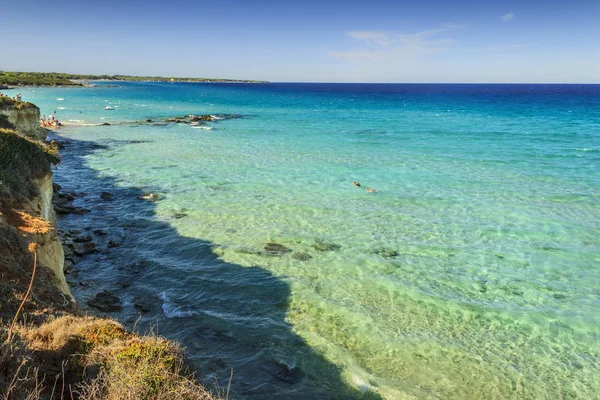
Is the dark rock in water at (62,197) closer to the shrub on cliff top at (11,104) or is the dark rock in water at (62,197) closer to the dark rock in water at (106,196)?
the dark rock in water at (106,196)

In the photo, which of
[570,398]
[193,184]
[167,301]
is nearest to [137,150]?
[193,184]

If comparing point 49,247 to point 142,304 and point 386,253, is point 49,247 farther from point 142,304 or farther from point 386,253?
point 386,253

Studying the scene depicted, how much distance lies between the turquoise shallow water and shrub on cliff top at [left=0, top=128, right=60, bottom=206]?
4.36 m

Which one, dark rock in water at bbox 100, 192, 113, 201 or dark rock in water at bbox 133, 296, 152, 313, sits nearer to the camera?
dark rock in water at bbox 133, 296, 152, 313

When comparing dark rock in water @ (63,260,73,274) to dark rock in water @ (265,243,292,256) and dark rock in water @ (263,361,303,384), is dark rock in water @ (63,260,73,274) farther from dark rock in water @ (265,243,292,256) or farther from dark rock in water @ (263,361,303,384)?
dark rock in water @ (263,361,303,384)

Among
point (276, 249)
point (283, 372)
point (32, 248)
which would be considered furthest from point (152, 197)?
point (283, 372)

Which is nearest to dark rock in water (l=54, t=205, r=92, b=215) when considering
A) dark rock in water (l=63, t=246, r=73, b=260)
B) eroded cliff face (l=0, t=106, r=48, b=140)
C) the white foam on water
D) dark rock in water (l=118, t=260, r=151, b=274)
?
dark rock in water (l=63, t=246, r=73, b=260)

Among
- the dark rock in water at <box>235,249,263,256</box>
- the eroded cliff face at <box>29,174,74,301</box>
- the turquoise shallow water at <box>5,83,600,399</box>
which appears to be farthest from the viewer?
the dark rock in water at <box>235,249,263,256</box>

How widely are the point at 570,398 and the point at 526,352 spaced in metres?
1.75

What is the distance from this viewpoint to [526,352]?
11.9m

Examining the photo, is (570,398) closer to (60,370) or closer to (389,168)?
(60,370)

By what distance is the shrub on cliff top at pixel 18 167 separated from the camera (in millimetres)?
13195

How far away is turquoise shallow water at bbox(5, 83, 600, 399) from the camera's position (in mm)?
11180

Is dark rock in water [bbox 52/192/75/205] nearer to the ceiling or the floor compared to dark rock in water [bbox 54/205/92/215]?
nearer to the ceiling
